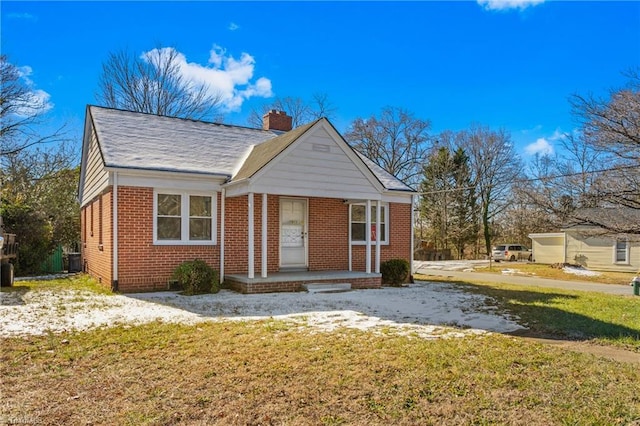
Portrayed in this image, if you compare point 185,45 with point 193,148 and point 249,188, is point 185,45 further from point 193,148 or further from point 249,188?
point 249,188

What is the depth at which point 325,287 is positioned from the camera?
12.2 metres

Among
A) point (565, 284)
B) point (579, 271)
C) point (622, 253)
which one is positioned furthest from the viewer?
point (622, 253)

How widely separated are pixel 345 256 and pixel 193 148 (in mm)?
5801

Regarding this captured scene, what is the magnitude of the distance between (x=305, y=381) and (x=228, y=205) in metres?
8.79

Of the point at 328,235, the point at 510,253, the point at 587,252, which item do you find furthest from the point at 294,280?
the point at 510,253

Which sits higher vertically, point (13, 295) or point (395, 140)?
point (395, 140)

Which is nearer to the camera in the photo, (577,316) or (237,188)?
(577,316)

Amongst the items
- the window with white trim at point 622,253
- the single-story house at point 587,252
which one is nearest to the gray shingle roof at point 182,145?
the single-story house at point 587,252

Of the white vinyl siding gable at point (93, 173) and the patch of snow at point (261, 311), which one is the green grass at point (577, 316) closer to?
the patch of snow at point (261, 311)

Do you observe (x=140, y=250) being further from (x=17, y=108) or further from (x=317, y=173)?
(x=17, y=108)

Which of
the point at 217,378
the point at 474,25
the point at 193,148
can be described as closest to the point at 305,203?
the point at 193,148

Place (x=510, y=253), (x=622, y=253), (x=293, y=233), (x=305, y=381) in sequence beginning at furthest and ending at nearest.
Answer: (x=510, y=253) < (x=622, y=253) < (x=293, y=233) < (x=305, y=381)

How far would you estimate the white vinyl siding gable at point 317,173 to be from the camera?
11.9m

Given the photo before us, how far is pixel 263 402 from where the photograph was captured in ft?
13.2
